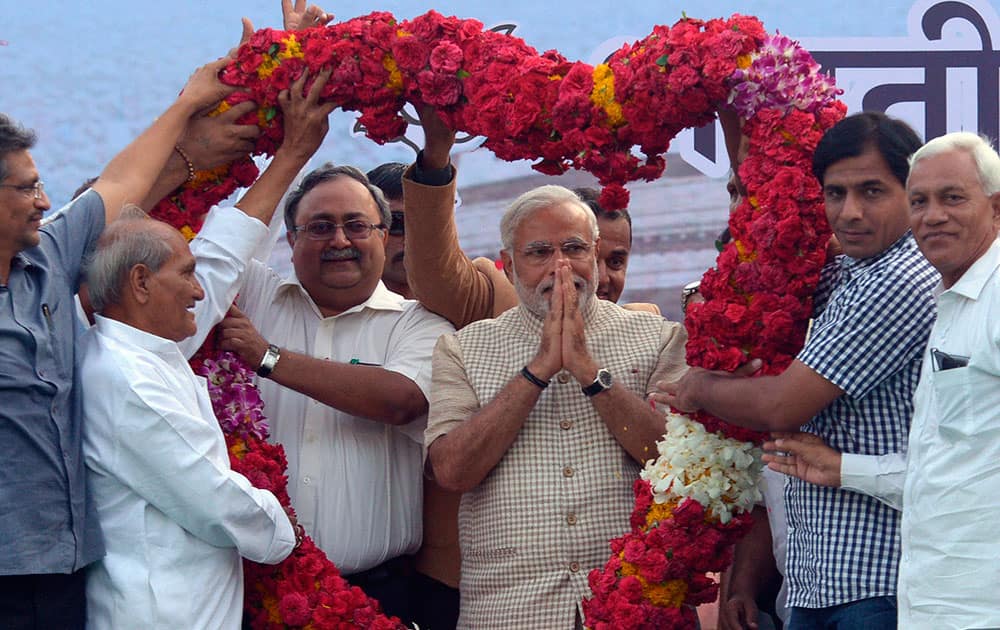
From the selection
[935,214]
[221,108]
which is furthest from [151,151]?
[935,214]

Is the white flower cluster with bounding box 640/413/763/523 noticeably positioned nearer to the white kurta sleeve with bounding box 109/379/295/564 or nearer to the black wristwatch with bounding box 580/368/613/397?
the black wristwatch with bounding box 580/368/613/397

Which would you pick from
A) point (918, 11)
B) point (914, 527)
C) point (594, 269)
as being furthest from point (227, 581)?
point (918, 11)

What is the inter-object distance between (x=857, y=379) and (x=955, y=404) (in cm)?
30

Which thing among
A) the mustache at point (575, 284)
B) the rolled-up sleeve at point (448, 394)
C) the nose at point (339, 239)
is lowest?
the rolled-up sleeve at point (448, 394)

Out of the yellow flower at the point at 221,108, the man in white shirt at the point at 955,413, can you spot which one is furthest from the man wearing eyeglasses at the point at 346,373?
the man in white shirt at the point at 955,413

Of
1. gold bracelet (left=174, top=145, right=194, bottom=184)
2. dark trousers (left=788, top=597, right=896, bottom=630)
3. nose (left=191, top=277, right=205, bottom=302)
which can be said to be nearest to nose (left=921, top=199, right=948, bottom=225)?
dark trousers (left=788, top=597, right=896, bottom=630)

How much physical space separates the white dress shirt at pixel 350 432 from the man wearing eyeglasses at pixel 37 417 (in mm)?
956

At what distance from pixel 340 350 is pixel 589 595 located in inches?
47.2

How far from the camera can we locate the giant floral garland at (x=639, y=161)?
372cm

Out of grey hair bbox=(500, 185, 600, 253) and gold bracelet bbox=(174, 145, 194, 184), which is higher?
gold bracelet bbox=(174, 145, 194, 184)

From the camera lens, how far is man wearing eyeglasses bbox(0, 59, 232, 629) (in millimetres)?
3357

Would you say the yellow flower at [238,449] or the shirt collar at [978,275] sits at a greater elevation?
the shirt collar at [978,275]

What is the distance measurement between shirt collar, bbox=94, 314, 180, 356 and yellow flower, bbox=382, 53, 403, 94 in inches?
45.0

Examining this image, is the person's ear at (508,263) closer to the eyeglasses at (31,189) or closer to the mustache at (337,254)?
the mustache at (337,254)
